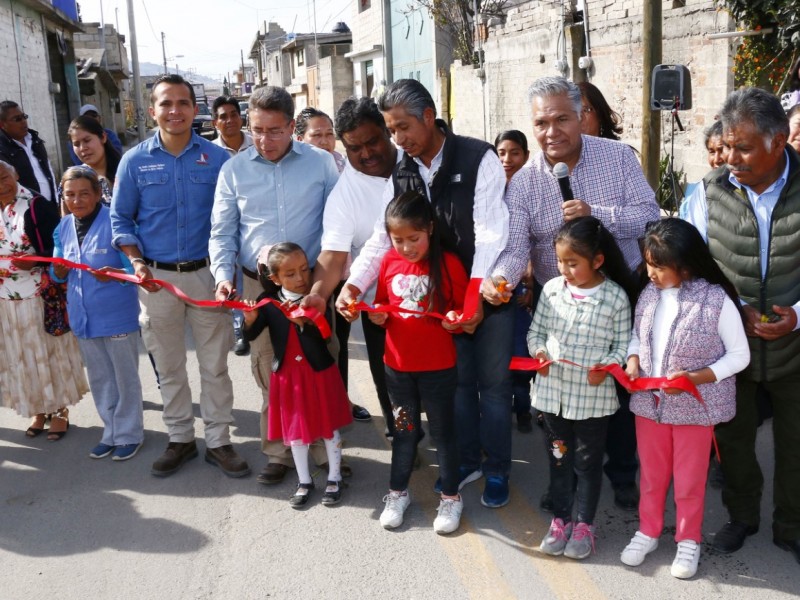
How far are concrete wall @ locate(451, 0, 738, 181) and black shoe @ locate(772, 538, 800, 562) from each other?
25.4ft

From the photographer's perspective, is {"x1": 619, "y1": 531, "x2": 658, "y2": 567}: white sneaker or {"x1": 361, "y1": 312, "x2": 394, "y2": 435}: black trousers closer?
{"x1": 619, "y1": 531, "x2": 658, "y2": 567}: white sneaker

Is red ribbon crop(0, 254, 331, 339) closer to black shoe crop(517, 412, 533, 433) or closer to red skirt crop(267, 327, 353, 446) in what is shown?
red skirt crop(267, 327, 353, 446)

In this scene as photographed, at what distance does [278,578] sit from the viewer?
3.53 meters

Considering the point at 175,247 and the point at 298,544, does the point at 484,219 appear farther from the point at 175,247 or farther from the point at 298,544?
the point at 175,247

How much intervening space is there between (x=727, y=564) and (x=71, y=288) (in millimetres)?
4199

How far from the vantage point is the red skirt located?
13.8 feet

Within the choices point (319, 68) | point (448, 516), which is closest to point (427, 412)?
point (448, 516)

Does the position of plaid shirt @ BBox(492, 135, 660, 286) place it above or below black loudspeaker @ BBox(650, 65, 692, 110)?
below

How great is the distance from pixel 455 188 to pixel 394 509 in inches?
67.3

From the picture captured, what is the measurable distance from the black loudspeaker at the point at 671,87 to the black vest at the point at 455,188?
516cm

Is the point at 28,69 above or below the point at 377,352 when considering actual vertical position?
above

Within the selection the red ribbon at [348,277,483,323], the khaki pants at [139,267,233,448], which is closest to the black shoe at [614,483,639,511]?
the red ribbon at [348,277,483,323]

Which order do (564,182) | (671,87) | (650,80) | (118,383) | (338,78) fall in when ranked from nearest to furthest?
(564,182) → (118,383) → (671,87) → (650,80) → (338,78)

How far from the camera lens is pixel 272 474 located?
4488mm
